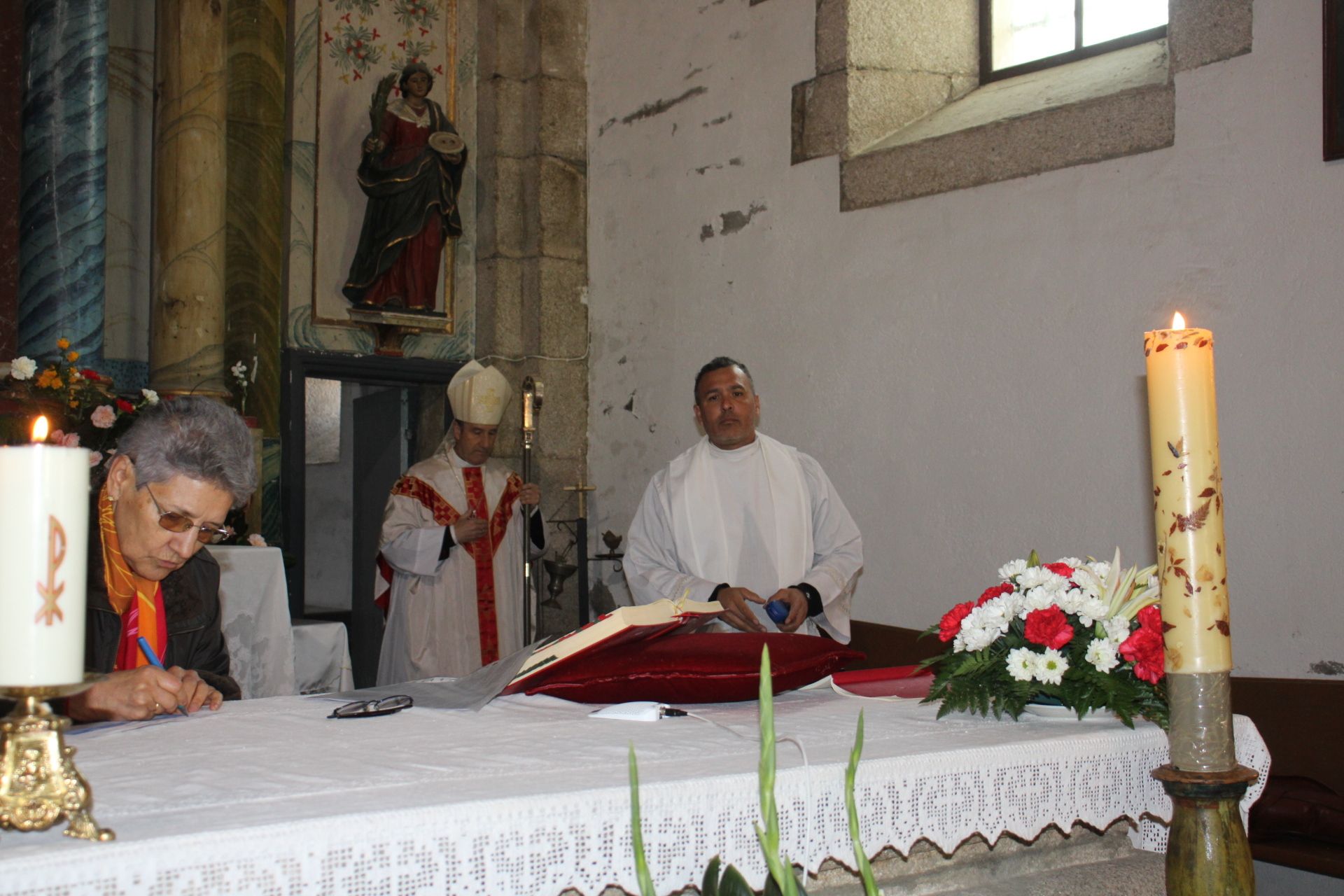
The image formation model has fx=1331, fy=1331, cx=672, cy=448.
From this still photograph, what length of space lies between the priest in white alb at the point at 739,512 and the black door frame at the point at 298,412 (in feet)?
9.07

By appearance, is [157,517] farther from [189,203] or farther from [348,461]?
[348,461]

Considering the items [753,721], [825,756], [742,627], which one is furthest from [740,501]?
[825,756]

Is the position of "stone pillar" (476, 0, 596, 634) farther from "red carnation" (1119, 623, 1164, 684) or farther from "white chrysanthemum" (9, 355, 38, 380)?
"red carnation" (1119, 623, 1164, 684)

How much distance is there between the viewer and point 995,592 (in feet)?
7.39

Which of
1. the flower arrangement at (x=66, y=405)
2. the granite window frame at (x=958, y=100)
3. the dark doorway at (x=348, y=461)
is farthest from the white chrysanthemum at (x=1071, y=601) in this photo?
the dark doorway at (x=348, y=461)

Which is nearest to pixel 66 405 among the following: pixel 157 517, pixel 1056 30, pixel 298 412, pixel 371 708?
pixel 157 517

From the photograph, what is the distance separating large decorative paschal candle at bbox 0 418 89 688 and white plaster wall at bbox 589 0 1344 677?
422cm

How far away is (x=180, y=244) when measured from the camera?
634 cm

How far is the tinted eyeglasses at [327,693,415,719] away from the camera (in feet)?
6.78

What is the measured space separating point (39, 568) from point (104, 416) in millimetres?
3582

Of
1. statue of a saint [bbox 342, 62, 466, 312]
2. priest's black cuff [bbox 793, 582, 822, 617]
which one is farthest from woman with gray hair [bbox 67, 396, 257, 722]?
statue of a saint [bbox 342, 62, 466, 312]

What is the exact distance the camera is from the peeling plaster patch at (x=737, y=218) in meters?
6.63

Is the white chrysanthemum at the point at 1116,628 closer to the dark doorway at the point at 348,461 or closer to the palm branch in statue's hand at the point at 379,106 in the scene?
the dark doorway at the point at 348,461

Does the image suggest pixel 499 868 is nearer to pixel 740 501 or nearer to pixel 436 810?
pixel 436 810
